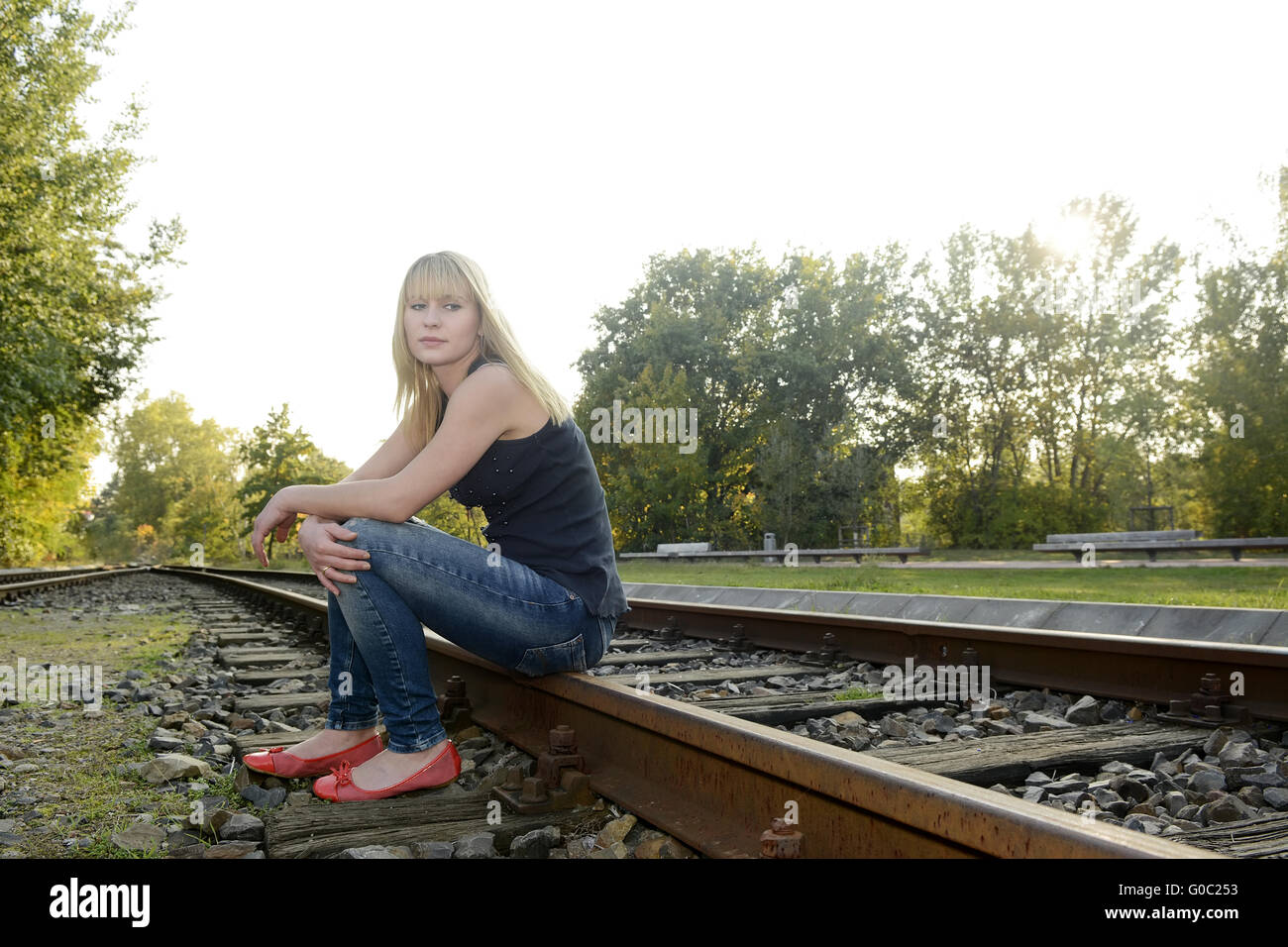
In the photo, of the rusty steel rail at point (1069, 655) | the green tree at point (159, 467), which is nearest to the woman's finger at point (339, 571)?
the rusty steel rail at point (1069, 655)

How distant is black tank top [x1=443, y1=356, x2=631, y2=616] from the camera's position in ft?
8.89

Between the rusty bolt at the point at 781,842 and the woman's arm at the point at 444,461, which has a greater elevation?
the woman's arm at the point at 444,461

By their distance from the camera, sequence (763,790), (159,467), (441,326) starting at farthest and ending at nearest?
(159,467) < (441,326) < (763,790)

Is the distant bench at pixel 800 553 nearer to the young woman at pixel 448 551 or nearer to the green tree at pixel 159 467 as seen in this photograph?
the young woman at pixel 448 551

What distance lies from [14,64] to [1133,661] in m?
20.8

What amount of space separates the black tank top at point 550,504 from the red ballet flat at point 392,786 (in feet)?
1.93

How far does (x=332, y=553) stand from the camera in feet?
8.23

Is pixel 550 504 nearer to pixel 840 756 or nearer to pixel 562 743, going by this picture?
pixel 562 743

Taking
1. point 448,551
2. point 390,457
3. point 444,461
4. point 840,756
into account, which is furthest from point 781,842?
point 390,457

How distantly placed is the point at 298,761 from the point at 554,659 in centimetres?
78

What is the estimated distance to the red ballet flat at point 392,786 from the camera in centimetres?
254

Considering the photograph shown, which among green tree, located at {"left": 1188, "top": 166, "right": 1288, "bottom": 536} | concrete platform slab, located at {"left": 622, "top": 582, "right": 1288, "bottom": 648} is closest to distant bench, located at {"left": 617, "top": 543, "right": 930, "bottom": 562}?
green tree, located at {"left": 1188, "top": 166, "right": 1288, "bottom": 536}
